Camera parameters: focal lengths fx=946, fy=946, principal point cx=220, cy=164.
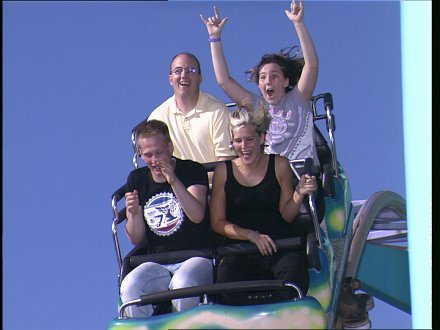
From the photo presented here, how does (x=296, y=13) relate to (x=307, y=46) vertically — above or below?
above

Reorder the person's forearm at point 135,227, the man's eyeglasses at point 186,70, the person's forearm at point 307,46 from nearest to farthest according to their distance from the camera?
the person's forearm at point 135,227, the man's eyeglasses at point 186,70, the person's forearm at point 307,46

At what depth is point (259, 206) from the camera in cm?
390

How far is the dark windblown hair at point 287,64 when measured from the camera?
15.1ft

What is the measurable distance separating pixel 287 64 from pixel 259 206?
1.03 meters

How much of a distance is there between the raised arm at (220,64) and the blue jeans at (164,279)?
112 centimetres

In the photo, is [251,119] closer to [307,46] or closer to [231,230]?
[231,230]

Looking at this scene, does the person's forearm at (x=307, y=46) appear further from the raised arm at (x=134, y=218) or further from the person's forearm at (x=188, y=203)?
the raised arm at (x=134, y=218)

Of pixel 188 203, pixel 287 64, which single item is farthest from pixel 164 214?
pixel 287 64

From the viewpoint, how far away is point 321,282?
3807 millimetres

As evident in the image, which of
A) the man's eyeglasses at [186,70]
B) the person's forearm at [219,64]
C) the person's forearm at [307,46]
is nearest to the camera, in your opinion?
the man's eyeglasses at [186,70]

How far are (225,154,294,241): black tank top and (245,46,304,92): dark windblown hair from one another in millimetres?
829

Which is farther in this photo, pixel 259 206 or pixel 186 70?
pixel 186 70

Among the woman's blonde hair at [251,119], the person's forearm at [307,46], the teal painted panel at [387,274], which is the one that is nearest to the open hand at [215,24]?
the person's forearm at [307,46]

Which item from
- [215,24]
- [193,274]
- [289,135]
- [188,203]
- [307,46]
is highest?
[215,24]
